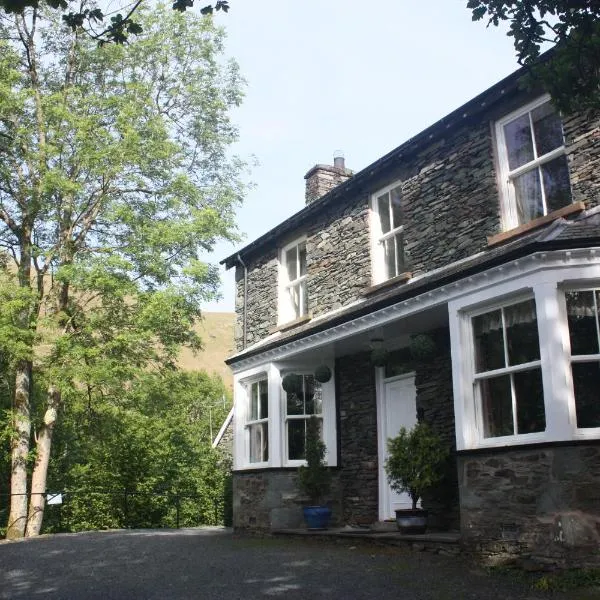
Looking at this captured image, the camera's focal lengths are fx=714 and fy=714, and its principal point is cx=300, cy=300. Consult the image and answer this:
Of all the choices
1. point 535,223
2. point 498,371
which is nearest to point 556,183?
point 535,223

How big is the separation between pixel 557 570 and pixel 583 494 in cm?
78

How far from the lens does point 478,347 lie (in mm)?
8719

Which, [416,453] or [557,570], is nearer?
[557,570]

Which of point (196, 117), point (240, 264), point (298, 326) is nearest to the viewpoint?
point (298, 326)

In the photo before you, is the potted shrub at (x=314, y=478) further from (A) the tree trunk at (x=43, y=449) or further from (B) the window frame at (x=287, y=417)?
(A) the tree trunk at (x=43, y=449)

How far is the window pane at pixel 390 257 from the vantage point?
472 inches

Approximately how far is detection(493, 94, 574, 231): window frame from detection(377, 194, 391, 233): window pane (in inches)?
105

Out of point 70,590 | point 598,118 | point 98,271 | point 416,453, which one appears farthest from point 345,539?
point 98,271

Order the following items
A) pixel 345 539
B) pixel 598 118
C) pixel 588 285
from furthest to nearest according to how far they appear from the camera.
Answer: pixel 345 539, pixel 598 118, pixel 588 285

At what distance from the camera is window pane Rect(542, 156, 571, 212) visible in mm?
9023

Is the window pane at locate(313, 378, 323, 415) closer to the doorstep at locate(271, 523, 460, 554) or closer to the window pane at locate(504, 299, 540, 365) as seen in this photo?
the doorstep at locate(271, 523, 460, 554)

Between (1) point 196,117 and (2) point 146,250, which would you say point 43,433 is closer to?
(2) point 146,250

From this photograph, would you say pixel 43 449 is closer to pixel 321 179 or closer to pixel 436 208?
pixel 321 179

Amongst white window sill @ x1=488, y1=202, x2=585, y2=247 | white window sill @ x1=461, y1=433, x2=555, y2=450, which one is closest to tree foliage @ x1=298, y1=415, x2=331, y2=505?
white window sill @ x1=461, y1=433, x2=555, y2=450
